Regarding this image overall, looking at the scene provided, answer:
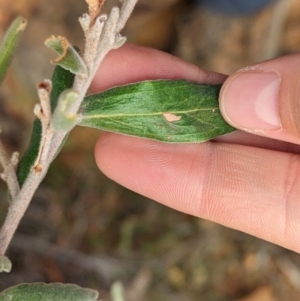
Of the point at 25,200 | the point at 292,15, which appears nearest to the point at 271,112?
the point at 25,200

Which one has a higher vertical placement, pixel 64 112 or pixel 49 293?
pixel 64 112

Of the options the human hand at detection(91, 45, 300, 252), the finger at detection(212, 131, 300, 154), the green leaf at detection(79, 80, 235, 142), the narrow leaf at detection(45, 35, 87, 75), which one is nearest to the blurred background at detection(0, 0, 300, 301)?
the human hand at detection(91, 45, 300, 252)

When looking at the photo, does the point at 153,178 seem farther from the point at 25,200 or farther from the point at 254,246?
the point at 254,246

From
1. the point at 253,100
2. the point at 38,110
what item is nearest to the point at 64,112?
the point at 38,110

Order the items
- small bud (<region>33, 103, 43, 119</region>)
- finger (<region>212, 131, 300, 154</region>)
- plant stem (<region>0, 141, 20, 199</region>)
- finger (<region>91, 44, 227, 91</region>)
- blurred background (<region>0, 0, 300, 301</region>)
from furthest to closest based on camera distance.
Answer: blurred background (<region>0, 0, 300, 301</region>), finger (<region>212, 131, 300, 154</region>), finger (<region>91, 44, 227, 91</region>), plant stem (<region>0, 141, 20, 199</region>), small bud (<region>33, 103, 43, 119</region>)

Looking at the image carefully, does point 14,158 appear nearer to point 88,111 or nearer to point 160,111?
point 88,111

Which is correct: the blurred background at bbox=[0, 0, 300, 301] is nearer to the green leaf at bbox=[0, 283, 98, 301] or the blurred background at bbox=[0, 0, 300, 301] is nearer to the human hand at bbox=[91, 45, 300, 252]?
the human hand at bbox=[91, 45, 300, 252]
